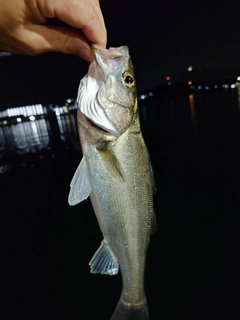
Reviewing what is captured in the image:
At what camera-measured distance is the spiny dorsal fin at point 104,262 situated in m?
2.08

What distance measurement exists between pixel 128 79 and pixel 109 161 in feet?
1.97

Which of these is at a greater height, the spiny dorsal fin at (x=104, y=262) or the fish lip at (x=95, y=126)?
the fish lip at (x=95, y=126)

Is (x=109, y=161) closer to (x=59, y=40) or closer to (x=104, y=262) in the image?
(x=104, y=262)

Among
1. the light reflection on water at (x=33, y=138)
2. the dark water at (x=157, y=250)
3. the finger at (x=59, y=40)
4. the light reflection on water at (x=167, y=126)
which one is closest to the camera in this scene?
the finger at (x=59, y=40)

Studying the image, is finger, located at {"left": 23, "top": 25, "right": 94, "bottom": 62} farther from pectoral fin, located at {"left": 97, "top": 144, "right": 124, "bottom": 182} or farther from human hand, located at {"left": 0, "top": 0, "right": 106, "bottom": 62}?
pectoral fin, located at {"left": 97, "top": 144, "right": 124, "bottom": 182}

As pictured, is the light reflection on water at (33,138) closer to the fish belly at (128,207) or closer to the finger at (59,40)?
the finger at (59,40)

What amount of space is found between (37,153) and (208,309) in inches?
832

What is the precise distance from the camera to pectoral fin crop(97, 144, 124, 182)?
6.34 feet

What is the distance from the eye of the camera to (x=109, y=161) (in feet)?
6.33

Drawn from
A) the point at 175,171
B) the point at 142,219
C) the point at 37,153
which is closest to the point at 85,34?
the point at 142,219

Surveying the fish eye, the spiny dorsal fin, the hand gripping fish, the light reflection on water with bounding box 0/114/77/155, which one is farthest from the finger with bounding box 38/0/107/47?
the light reflection on water with bounding box 0/114/77/155

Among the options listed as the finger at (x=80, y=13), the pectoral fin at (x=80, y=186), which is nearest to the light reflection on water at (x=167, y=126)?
the pectoral fin at (x=80, y=186)

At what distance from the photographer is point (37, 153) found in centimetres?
2409

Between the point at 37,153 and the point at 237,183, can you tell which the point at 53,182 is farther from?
the point at 37,153
